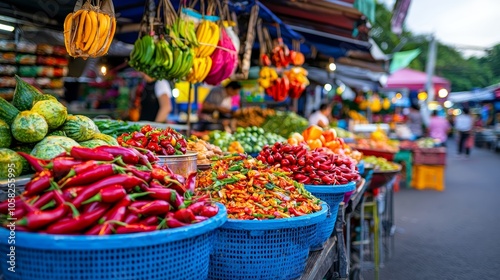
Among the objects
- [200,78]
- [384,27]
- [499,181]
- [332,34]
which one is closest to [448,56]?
[384,27]

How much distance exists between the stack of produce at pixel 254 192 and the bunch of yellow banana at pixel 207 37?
5.85ft

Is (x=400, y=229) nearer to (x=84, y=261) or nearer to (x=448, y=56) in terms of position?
(x=84, y=261)

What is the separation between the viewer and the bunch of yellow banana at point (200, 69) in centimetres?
426

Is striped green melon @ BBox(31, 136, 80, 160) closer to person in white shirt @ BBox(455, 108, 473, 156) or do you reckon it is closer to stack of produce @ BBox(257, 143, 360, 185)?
stack of produce @ BBox(257, 143, 360, 185)

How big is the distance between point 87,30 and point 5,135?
45.3 inches

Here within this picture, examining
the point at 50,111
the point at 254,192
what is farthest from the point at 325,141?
→ the point at 50,111

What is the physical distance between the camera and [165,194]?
1.70 metres

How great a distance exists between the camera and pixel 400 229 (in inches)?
287

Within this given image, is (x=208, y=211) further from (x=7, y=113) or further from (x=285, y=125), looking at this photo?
(x=285, y=125)

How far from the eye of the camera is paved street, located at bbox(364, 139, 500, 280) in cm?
530

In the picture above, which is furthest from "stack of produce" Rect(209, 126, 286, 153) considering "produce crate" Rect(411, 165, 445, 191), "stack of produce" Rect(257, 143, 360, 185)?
"produce crate" Rect(411, 165, 445, 191)

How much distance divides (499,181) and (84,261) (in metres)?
14.1

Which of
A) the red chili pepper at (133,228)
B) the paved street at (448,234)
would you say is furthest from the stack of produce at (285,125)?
the red chili pepper at (133,228)

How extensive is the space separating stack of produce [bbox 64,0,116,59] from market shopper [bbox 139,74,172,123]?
4033 mm
